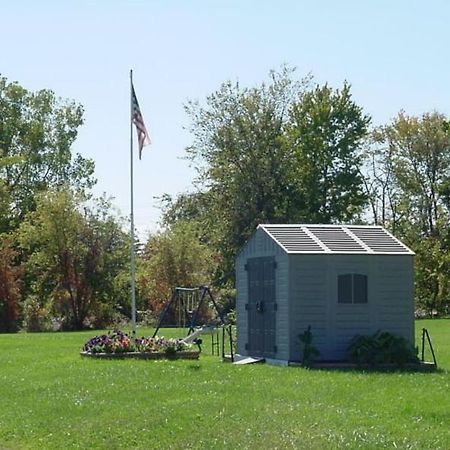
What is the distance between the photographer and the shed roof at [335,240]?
75.5 ft

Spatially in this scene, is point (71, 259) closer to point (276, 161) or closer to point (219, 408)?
point (276, 161)

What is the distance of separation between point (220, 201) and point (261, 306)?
35856 mm

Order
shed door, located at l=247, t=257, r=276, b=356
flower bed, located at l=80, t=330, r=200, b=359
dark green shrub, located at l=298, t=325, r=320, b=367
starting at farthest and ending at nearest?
flower bed, located at l=80, t=330, r=200, b=359, shed door, located at l=247, t=257, r=276, b=356, dark green shrub, located at l=298, t=325, r=320, b=367

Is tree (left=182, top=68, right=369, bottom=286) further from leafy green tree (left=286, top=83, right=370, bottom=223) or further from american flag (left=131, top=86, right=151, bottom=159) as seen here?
american flag (left=131, top=86, right=151, bottom=159)

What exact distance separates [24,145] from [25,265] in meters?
15.6

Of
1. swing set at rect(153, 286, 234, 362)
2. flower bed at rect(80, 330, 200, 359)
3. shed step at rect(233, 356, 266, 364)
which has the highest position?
swing set at rect(153, 286, 234, 362)

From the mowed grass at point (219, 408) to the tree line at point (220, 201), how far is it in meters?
31.1

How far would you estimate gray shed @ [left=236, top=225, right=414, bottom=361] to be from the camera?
2255cm

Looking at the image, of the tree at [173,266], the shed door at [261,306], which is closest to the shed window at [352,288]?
the shed door at [261,306]

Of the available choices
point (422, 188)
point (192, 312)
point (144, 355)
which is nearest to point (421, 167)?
point (422, 188)

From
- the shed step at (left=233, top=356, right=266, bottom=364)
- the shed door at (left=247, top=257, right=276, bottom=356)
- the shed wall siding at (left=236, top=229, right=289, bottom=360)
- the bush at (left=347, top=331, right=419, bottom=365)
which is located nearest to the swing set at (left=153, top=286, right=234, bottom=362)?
the shed wall siding at (left=236, top=229, right=289, bottom=360)

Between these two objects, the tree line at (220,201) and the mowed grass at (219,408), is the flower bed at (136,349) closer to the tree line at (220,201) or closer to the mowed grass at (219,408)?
the mowed grass at (219,408)

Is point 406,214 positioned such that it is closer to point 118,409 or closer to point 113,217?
point 113,217

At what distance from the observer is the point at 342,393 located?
16.7 metres
